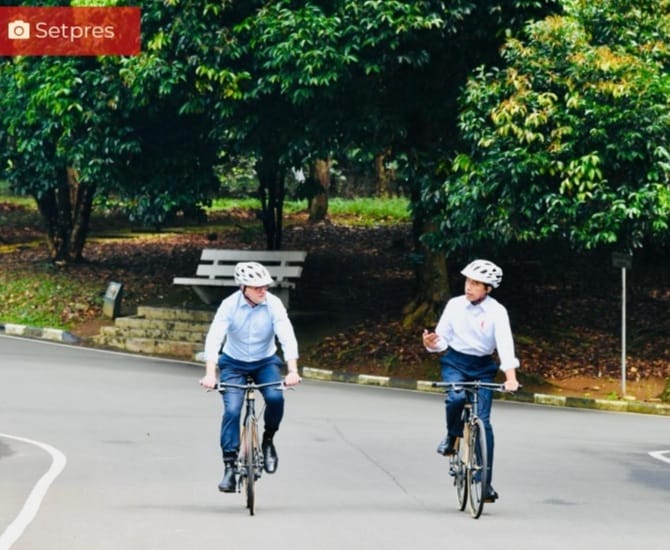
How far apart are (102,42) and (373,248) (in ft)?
46.0

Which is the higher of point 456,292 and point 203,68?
point 203,68

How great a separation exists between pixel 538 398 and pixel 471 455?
11702 mm

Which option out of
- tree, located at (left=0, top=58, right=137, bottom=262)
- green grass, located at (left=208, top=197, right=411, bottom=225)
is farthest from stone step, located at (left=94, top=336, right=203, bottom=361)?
green grass, located at (left=208, top=197, right=411, bottom=225)

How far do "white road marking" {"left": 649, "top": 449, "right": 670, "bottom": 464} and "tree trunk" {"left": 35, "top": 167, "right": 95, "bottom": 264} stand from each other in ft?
68.5

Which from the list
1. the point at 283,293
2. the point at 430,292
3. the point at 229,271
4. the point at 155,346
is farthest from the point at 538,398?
the point at 229,271

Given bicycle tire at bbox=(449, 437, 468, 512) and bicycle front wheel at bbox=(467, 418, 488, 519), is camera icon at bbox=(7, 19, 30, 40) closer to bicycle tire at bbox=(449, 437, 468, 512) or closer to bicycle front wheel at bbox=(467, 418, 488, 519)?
bicycle tire at bbox=(449, 437, 468, 512)

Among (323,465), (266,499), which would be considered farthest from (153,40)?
(266,499)

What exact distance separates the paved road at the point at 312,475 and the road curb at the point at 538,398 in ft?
2.46

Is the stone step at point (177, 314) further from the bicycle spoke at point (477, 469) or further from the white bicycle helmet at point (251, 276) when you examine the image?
the bicycle spoke at point (477, 469)

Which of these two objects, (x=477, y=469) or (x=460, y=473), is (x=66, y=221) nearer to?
(x=460, y=473)

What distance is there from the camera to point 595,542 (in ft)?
32.4

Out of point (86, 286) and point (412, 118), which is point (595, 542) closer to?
point (412, 118)

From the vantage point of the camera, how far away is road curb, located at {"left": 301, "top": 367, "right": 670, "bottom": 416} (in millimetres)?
22203

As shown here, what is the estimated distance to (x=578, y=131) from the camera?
21125mm
